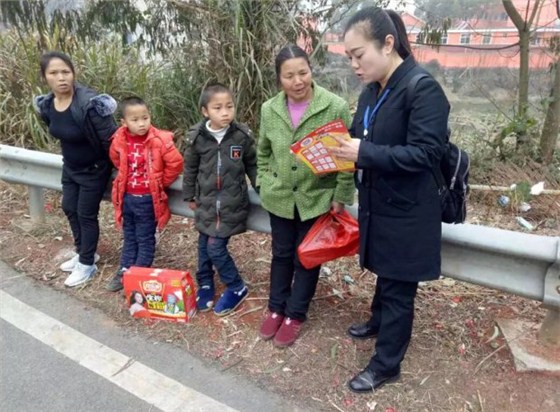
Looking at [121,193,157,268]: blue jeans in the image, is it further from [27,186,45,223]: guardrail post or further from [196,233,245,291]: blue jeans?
[27,186,45,223]: guardrail post

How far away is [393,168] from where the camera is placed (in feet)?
6.40

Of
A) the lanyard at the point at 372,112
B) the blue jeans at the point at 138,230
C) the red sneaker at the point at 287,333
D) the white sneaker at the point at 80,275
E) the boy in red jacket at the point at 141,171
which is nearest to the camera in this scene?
the lanyard at the point at 372,112

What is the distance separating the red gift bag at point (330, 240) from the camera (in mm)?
2475

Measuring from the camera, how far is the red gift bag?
2.47m

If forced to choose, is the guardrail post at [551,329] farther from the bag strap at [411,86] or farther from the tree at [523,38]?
the tree at [523,38]

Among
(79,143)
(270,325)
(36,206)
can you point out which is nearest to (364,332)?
(270,325)

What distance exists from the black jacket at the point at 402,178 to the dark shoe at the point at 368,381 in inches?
20.2

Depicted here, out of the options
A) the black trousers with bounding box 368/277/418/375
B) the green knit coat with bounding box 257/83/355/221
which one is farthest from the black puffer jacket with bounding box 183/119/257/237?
the black trousers with bounding box 368/277/418/375

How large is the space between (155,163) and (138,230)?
49 cm

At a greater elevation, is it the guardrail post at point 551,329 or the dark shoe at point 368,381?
the guardrail post at point 551,329

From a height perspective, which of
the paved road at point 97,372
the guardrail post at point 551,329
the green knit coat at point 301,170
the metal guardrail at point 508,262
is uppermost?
the green knit coat at point 301,170

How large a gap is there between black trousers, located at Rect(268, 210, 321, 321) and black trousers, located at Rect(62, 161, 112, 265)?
137 cm

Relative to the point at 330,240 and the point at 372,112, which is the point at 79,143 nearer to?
the point at 330,240

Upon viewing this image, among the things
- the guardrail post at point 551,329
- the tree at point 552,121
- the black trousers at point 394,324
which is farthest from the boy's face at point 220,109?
the tree at point 552,121
